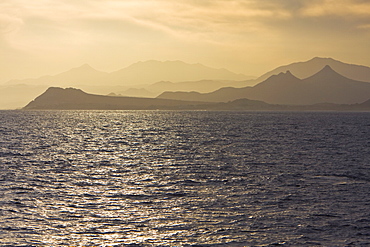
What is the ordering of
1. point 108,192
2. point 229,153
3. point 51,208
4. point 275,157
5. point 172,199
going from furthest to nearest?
point 229,153, point 275,157, point 108,192, point 172,199, point 51,208

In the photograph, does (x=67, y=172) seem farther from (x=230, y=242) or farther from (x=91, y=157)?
(x=230, y=242)

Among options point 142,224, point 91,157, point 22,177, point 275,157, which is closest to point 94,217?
point 142,224

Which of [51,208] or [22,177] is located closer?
[51,208]

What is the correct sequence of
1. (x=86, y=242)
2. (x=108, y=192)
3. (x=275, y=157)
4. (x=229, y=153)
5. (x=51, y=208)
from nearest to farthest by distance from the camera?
(x=86, y=242) → (x=51, y=208) → (x=108, y=192) → (x=275, y=157) → (x=229, y=153)

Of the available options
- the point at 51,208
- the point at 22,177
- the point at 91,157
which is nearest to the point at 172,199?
the point at 51,208

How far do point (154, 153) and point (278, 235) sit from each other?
5003 centimetres

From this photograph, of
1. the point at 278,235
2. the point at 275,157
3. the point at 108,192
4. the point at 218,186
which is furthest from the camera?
the point at 275,157

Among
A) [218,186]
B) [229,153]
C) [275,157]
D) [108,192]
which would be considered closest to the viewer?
[108,192]

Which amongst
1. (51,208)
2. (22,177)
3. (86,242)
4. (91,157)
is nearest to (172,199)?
(51,208)

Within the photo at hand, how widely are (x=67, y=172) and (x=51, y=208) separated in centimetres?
1932

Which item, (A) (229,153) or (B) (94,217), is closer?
(B) (94,217)

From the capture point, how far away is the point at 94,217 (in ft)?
96.6

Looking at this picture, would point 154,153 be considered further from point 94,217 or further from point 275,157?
point 94,217

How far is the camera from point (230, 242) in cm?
2434
